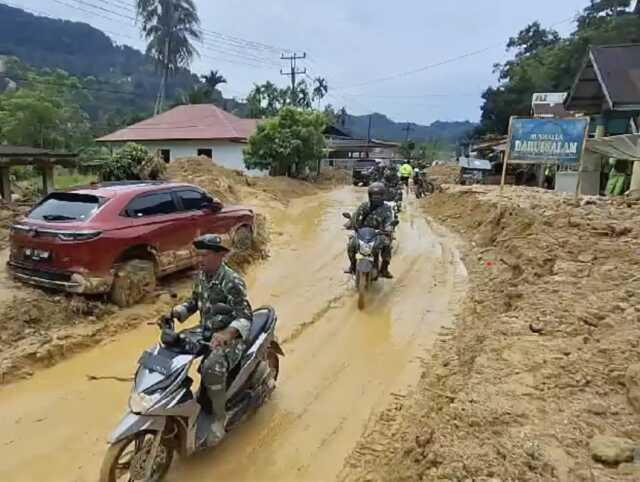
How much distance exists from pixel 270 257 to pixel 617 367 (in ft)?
26.3

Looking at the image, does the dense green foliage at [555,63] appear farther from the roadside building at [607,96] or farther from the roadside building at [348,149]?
the roadside building at [607,96]

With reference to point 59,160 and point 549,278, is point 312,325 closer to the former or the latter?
point 549,278

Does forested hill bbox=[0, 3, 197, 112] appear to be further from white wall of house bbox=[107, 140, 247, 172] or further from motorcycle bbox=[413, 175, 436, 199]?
motorcycle bbox=[413, 175, 436, 199]

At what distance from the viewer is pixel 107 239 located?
655cm

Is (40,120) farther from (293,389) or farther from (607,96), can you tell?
(293,389)

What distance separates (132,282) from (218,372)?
381 centimetres

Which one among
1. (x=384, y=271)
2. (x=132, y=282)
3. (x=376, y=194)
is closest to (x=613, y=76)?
(x=376, y=194)

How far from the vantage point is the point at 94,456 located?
12.8 ft

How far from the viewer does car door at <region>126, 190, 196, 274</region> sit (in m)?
7.22

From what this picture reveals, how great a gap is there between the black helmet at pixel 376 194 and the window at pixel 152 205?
129 inches

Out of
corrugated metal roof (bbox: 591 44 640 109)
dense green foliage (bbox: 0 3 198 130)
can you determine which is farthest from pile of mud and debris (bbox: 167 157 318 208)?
dense green foliage (bbox: 0 3 198 130)

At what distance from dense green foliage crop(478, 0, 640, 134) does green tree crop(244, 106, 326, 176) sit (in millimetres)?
21597

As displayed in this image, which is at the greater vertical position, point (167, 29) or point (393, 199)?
point (167, 29)

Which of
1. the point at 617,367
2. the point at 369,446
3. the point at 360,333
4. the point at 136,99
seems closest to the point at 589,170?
the point at 360,333
